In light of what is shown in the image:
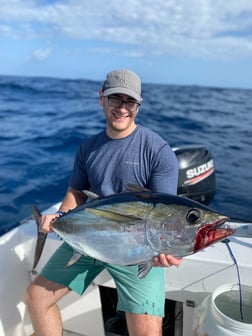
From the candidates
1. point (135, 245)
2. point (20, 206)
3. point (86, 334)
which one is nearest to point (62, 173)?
point (20, 206)

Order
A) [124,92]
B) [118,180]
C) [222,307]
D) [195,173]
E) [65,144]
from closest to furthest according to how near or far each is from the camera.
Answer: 1. [222,307]
2. [124,92]
3. [118,180]
4. [195,173]
5. [65,144]

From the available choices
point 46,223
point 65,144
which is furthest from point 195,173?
point 65,144

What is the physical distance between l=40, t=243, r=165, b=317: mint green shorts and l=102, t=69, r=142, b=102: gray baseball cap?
1.12 metres

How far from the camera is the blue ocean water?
273 inches

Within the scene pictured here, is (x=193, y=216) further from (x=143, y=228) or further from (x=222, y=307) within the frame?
(x=222, y=307)

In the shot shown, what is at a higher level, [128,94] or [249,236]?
[128,94]

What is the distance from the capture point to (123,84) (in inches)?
92.1

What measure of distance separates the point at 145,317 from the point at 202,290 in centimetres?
51

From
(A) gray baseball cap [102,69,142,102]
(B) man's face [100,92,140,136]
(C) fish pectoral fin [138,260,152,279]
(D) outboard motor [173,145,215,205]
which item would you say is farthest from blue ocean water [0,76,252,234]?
(C) fish pectoral fin [138,260,152,279]

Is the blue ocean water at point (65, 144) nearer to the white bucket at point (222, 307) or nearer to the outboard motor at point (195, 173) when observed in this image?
the outboard motor at point (195, 173)

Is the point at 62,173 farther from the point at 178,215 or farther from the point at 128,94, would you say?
the point at 178,215

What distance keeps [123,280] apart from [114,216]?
0.64 meters

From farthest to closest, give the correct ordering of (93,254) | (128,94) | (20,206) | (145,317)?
(20,206) < (128,94) < (145,317) < (93,254)

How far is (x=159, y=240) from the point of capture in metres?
1.65
